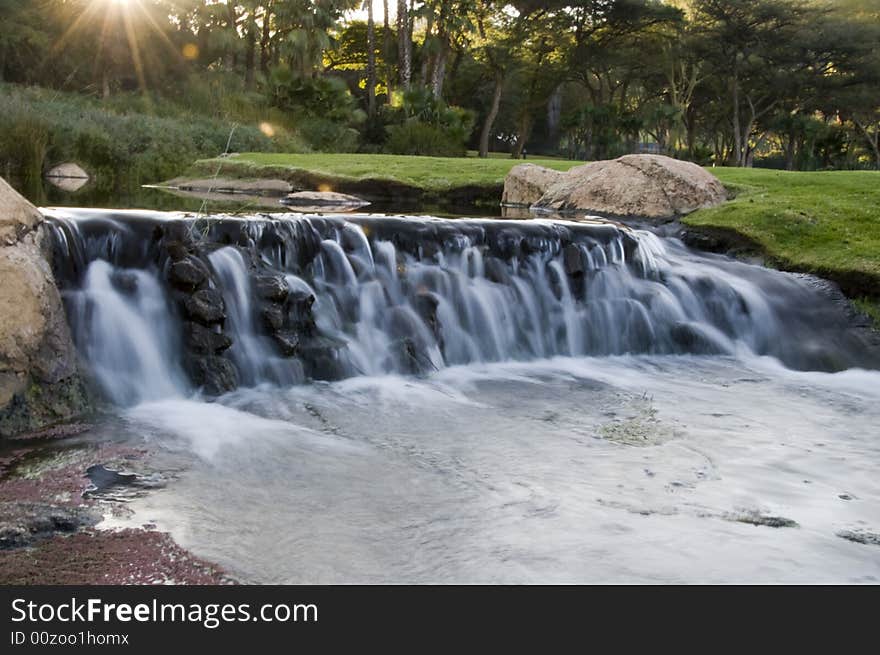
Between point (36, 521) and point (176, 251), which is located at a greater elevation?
point (176, 251)

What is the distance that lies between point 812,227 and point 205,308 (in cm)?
785

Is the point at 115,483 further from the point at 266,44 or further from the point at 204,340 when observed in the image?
the point at 266,44

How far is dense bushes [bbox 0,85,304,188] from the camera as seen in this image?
16297 mm

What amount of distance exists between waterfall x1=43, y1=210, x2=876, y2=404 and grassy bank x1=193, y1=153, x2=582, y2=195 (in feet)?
22.3

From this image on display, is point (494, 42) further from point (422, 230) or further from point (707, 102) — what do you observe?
point (422, 230)

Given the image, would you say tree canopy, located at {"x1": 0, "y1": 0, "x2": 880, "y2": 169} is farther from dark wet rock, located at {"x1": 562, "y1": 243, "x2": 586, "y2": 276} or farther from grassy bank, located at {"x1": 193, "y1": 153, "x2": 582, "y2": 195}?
dark wet rock, located at {"x1": 562, "y1": 243, "x2": 586, "y2": 276}

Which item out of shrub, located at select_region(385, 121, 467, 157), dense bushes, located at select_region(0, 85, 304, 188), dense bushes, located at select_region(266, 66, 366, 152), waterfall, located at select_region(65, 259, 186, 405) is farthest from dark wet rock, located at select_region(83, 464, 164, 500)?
dense bushes, located at select_region(266, 66, 366, 152)

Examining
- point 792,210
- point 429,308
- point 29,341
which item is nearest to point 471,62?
point 792,210

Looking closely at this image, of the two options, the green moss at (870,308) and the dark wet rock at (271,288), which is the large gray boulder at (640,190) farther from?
the dark wet rock at (271,288)

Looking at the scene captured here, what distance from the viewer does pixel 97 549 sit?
358cm

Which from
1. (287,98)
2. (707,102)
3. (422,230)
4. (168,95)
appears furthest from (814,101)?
(422,230)

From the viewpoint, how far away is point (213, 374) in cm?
656

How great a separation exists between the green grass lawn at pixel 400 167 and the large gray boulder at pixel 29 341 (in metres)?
11.3
